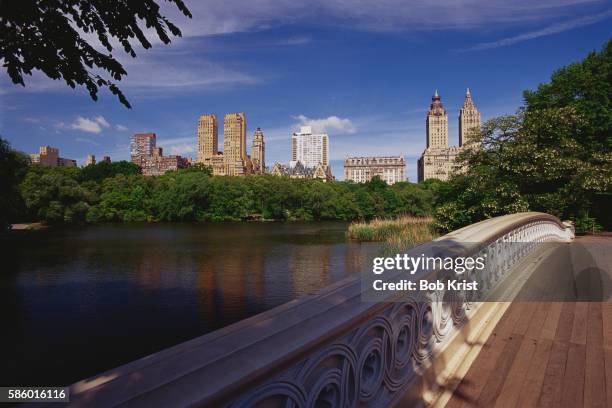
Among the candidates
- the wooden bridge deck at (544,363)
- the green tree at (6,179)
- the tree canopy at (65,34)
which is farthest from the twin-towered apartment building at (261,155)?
the wooden bridge deck at (544,363)

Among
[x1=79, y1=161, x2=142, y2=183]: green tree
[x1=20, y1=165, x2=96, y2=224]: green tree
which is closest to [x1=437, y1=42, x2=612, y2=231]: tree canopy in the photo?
[x1=20, y1=165, x2=96, y2=224]: green tree

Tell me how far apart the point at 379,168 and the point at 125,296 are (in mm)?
162159

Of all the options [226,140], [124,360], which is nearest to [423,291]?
[124,360]

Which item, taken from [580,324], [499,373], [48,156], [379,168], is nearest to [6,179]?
[499,373]

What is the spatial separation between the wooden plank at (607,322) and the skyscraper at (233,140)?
5995 inches

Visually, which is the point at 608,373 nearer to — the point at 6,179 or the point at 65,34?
the point at 65,34

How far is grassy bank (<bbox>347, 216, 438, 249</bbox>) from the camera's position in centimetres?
1712

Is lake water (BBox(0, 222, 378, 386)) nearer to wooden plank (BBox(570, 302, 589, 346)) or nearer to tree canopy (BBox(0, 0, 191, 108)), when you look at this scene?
tree canopy (BBox(0, 0, 191, 108))

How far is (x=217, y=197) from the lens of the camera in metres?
50.6

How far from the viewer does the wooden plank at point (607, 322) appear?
3117 millimetres

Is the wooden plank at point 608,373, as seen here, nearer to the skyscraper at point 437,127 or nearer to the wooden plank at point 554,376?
the wooden plank at point 554,376

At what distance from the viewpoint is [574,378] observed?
2.54m

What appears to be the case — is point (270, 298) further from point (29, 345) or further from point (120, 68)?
point (120, 68)

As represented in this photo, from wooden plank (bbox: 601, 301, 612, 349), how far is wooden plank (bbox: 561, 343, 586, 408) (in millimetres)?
246
